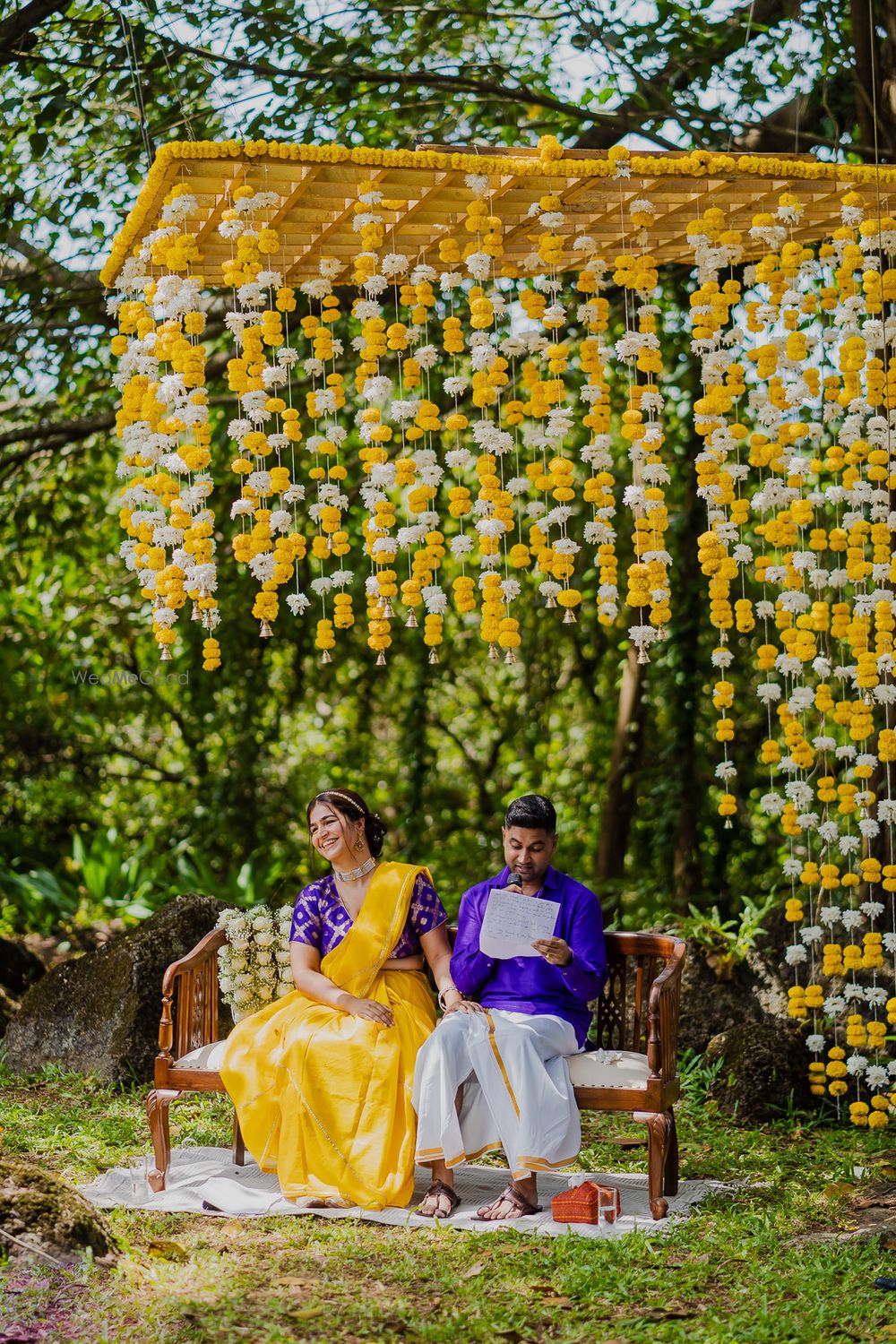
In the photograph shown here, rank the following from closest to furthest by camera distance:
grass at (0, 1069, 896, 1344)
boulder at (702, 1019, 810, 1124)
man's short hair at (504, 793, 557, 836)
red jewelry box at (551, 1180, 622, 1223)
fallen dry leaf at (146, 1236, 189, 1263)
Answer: grass at (0, 1069, 896, 1344)
fallen dry leaf at (146, 1236, 189, 1263)
red jewelry box at (551, 1180, 622, 1223)
man's short hair at (504, 793, 557, 836)
boulder at (702, 1019, 810, 1124)

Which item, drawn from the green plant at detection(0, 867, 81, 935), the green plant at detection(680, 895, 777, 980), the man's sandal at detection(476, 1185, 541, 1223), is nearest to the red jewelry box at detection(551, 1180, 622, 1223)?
the man's sandal at detection(476, 1185, 541, 1223)

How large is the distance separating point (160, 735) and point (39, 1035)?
3.81 meters

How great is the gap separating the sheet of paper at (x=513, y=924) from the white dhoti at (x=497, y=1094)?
21 centimetres

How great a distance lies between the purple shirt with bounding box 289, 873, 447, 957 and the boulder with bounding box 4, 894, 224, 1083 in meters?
1.54

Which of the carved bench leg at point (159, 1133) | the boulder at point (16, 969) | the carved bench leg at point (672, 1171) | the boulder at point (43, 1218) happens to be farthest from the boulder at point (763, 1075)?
the boulder at point (16, 969)

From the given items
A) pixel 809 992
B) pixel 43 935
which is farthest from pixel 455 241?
pixel 43 935

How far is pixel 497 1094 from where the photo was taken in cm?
404

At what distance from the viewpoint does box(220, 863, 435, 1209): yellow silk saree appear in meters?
4.08

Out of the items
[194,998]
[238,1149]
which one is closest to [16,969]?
[194,998]

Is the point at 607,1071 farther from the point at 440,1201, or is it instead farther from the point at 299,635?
the point at 299,635

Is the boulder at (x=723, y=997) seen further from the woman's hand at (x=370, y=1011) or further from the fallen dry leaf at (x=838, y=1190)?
the woman's hand at (x=370, y=1011)

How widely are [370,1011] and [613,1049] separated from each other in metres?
0.85

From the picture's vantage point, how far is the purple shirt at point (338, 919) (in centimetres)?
448

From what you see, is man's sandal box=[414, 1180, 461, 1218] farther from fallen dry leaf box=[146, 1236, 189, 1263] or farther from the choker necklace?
the choker necklace
